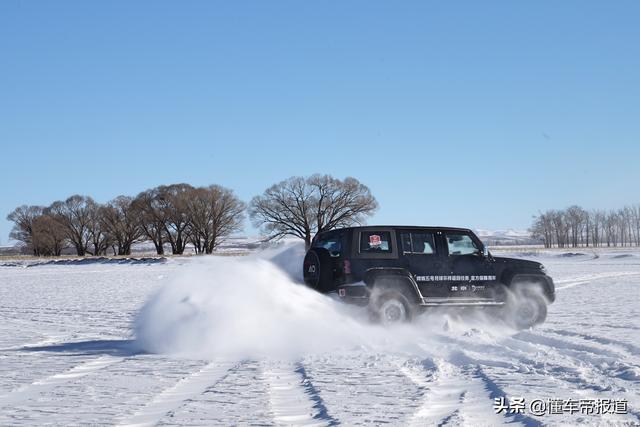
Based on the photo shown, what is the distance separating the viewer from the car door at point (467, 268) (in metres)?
11.6

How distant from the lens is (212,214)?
83.4 m

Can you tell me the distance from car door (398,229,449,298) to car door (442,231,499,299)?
0.51 ft

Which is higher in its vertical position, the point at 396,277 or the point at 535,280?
the point at 396,277

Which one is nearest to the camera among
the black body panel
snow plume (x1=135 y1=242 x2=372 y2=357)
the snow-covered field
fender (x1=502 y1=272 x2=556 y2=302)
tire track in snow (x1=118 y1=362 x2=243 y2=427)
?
tire track in snow (x1=118 y1=362 x2=243 y2=427)

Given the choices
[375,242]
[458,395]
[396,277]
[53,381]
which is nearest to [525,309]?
[396,277]

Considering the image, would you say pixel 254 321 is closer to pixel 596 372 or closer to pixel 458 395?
pixel 458 395

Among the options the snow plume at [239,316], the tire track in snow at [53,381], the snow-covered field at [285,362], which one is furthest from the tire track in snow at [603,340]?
the tire track in snow at [53,381]

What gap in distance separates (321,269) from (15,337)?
551cm

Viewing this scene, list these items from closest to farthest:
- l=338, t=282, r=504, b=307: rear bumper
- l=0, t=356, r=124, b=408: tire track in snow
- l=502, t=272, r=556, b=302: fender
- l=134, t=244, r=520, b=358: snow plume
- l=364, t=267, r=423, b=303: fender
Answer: l=0, t=356, r=124, b=408: tire track in snow
l=134, t=244, r=520, b=358: snow plume
l=338, t=282, r=504, b=307: rear bumper
l=364, t=267, r=423, b=303: fender
l=502, t=272, r=556, b=302: fender

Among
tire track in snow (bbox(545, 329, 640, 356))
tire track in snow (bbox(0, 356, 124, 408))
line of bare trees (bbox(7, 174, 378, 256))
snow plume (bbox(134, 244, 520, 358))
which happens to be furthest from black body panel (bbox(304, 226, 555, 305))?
line of bare trees (bbox(7, 174, 378, 256))

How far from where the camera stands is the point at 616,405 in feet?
18.9

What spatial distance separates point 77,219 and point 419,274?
312 ft

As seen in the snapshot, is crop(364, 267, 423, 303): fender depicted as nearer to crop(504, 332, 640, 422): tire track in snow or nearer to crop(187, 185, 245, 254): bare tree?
crop(504, 332, 640, 422): tire track in snow

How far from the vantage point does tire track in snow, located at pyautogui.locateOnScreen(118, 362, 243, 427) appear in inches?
219
